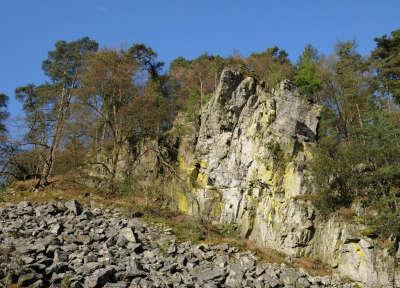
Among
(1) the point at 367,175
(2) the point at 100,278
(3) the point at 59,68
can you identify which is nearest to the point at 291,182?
(1) the point at 367,175

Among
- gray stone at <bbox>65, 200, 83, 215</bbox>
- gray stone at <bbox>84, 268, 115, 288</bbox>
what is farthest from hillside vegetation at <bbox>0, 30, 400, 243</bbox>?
gray stone at <bbox>84, 268, 115, 288</bbox>

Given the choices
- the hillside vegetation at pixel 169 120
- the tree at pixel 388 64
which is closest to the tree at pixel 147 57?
the hillside vegetation at pixel 169 120

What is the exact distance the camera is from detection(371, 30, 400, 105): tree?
3316cm

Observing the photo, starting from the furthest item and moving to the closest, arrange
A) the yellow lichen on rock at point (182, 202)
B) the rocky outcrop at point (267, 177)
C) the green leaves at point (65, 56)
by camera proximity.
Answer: the green leaves at point (65, 56)
the yellow lichen on rock at point (182, 202)
the rocky outcrop at point (267, 177)

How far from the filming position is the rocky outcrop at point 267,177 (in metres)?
20.2

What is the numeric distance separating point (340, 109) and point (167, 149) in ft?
50.0

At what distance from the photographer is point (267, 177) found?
77.4ft

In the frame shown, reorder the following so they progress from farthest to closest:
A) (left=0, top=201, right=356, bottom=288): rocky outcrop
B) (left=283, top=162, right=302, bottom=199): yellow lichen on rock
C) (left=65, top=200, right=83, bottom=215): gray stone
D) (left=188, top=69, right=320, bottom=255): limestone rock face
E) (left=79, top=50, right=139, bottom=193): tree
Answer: (left=79, top=50, right=139, bottom=193): tree → (left=283, top=162, right=302, bottom=199): yellow lichen on rock → (left=188, top=69, right=320, bottom=255): limestone rock face → (left=65, top=200, right=83, bottom=215): gray stone → (left=0, top=201, right=356, bottom=288): rocky outcrop

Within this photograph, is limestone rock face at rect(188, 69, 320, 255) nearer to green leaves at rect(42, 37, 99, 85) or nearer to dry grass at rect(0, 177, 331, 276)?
dry grass at rect(0, 177, 331, 276)

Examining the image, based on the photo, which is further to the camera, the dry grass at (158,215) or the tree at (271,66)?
the tree at (271,66)

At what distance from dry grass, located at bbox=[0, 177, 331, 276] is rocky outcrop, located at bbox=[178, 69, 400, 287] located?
2.71 ft

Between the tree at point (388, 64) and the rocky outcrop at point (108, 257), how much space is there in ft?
65.0

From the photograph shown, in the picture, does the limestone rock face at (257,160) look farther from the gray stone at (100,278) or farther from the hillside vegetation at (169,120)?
the gray stone at (100,278)

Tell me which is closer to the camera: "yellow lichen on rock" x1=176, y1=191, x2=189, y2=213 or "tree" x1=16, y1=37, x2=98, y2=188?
"yellow lichen on rock" x1=176, y1=191, x2=189, y2=213
